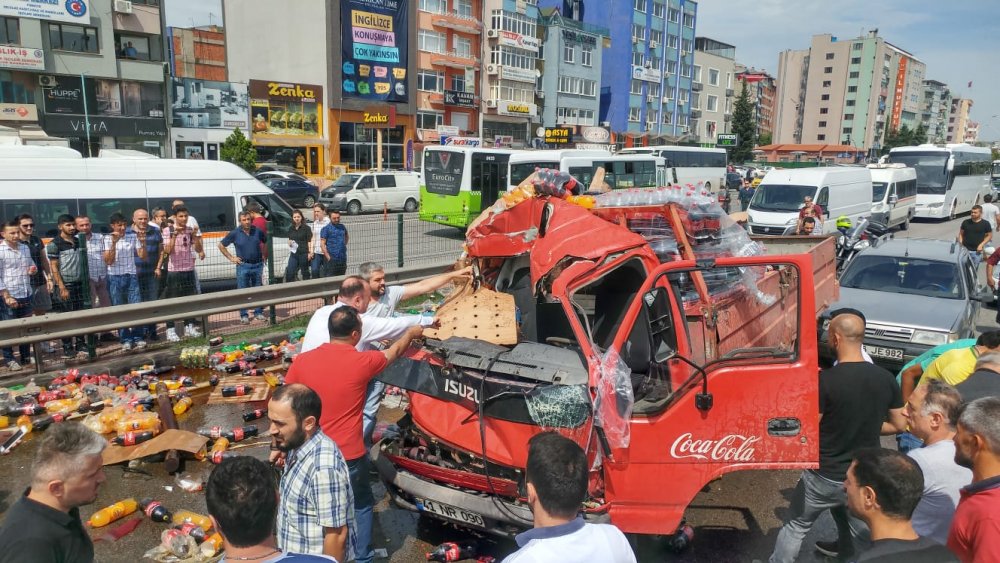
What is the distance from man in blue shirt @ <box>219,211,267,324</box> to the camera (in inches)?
400

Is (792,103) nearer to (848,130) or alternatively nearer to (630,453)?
(848,130)

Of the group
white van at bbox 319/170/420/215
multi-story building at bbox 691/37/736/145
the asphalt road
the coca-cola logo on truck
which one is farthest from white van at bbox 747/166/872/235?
multi-story building at bbox 691/37/736/145

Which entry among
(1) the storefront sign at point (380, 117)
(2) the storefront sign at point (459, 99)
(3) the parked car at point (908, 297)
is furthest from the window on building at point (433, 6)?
(3) the parked car at point (908, 297)

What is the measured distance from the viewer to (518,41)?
53344 mm

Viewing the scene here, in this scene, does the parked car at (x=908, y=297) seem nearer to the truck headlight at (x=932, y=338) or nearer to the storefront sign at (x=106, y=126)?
the truck headlight at (x=932, y=338)

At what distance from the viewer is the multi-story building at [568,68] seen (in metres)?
58.4

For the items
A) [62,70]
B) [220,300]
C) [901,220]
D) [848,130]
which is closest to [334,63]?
[62,70]

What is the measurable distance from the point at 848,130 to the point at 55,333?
447 ft

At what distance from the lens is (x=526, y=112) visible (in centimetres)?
5500

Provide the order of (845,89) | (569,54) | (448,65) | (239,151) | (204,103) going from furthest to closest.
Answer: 1. (845,89)
2. (569,54)
3. (448,65)
4. (204,103)
5. (239,151)

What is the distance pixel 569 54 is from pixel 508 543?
59.6m

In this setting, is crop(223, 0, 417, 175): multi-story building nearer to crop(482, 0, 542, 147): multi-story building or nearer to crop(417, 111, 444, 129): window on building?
crop(417, 111, 444, 129): window on building

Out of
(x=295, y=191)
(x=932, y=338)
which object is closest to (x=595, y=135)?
(x=295, y=191)

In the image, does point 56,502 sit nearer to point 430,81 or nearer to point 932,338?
point 932,338
